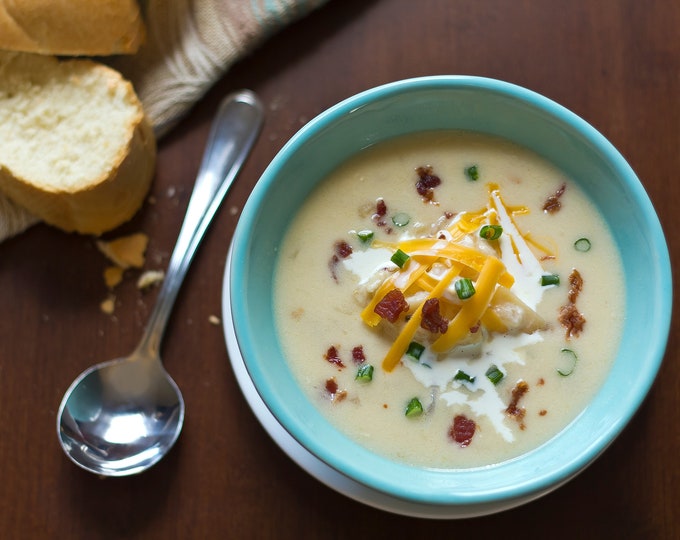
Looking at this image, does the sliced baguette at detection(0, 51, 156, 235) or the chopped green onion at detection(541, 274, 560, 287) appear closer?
the chopped green onion at detection(541, 274, 560, 287)

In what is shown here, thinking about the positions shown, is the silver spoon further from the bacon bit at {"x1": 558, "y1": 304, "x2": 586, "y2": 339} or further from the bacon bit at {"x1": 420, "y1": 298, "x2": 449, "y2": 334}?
the bacon bit at {"x1": 558, "y1": 304, "x2": 586, "y2": 339}

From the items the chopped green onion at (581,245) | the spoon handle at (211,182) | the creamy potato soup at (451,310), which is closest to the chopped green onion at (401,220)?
the creamy potato soup at (451,310)

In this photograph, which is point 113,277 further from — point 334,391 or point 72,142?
point 334,391

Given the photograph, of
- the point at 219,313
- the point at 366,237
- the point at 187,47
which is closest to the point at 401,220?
the point at 366,237

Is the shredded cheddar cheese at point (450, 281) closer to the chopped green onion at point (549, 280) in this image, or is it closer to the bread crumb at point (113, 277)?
the chopped green onion at point (549, 280)

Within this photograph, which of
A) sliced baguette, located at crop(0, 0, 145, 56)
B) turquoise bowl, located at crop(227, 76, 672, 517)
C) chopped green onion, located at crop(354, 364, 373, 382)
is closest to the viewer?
turquoise bowl, located at crop(227, 76, 672, 517)

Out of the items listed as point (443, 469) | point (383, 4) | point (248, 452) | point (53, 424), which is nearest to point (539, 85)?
point (383, 4)

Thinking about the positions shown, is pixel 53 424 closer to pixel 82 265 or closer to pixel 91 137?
pixel 82 265

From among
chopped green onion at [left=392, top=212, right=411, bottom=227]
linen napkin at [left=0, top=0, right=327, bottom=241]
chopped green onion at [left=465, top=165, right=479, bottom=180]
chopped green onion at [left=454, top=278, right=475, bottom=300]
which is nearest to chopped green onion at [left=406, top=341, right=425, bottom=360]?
chopped green onion at [left=454, top=278, right=475, bottom=300]
